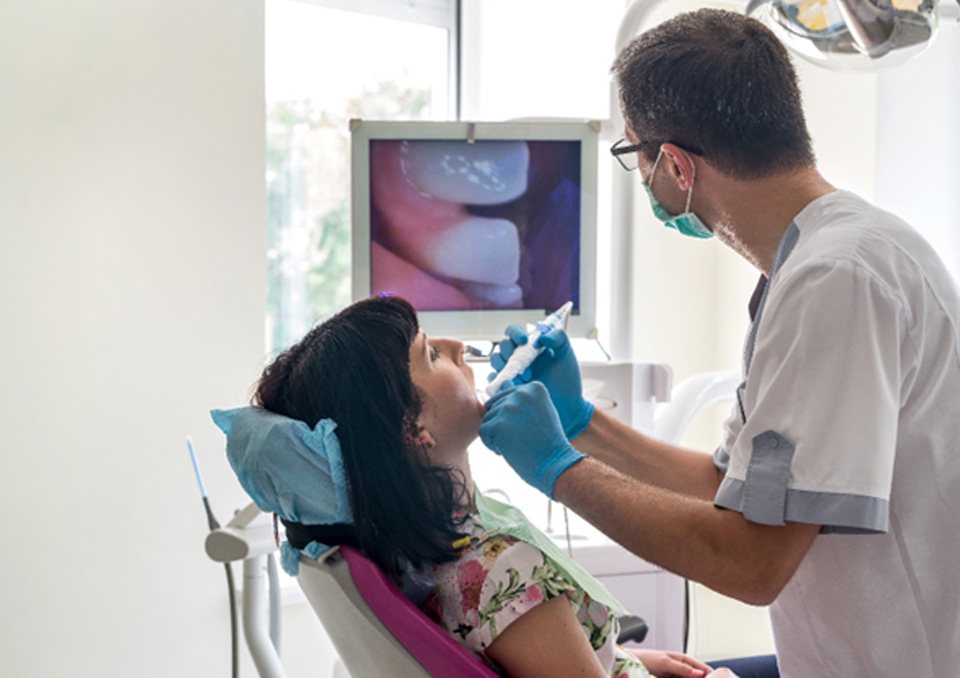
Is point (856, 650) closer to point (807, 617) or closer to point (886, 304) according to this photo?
point (807, 617)

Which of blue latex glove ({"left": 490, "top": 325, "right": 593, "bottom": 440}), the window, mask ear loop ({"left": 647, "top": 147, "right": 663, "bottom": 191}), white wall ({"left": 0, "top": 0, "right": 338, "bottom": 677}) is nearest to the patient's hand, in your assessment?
blue latex glove ({"left": 490, "top": 325, "right": 593, "bottom": 440})

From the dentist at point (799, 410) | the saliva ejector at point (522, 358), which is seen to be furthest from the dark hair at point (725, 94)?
the saliva ejector at point (522, 358)

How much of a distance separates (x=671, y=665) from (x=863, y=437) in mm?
600

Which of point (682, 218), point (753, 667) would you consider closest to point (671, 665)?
point (753, 667)

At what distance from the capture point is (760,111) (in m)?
1.43

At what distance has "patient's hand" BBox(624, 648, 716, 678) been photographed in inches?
65.5

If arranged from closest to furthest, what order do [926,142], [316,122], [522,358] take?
[522,358] → [926,142] → [316,122]

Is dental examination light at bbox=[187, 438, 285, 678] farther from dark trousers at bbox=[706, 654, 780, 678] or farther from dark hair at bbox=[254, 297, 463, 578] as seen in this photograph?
dark trousers at bbox=[706, 654, 780, 678]

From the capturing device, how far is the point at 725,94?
4.72 feet

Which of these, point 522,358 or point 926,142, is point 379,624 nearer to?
point 522,358

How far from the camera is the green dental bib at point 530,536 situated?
1.47m

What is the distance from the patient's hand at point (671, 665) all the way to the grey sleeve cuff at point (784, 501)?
0.45 metres

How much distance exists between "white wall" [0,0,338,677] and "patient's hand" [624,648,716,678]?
4.06 feet

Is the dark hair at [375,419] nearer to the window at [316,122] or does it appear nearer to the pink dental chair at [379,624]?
the pink dental chair at [379,624]
